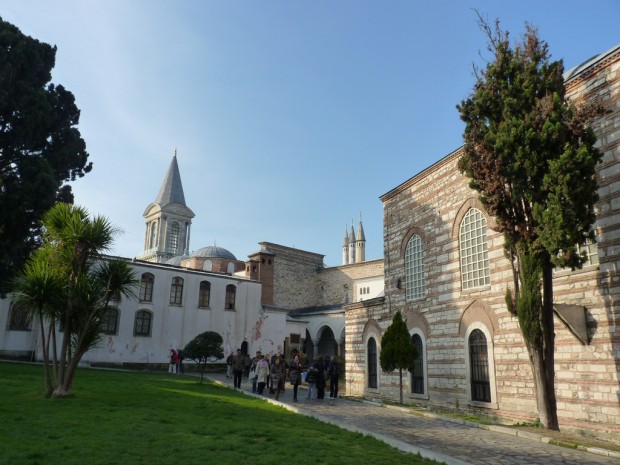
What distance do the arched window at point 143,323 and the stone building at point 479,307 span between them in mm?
14249

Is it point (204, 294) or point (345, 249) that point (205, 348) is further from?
point (345, 249)

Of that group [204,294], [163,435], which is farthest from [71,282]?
[204,294]

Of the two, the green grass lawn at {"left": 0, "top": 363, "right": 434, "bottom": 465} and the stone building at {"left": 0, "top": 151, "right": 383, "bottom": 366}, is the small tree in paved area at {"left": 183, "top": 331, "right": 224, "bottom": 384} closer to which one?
the green grass lawn at {"left": 0, "top": 363, "right": 434, "bottom": 465}

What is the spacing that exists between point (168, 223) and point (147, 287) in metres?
30.2

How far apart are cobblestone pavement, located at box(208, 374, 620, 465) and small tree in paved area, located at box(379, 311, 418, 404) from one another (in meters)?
2.99

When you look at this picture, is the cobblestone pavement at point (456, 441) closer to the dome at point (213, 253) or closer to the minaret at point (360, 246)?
the dome at point (213, 253)

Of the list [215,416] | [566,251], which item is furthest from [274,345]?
[566,251]

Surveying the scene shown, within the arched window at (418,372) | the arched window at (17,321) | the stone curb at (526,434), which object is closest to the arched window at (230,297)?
the arched window at (17,321)

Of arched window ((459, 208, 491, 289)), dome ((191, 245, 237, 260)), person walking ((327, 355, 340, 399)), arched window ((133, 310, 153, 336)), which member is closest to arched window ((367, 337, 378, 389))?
person walking ((327, 355, 340, 399))

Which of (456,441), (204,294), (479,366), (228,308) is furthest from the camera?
(228,308)

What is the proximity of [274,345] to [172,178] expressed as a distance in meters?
33.8

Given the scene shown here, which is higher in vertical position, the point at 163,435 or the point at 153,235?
the point at 153,235

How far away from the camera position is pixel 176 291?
29.9 meters

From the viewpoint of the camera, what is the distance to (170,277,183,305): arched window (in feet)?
97.5
